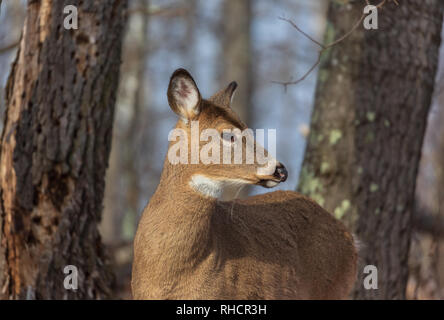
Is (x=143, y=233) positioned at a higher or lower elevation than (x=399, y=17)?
lower

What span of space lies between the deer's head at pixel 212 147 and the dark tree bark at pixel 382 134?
7.45ft

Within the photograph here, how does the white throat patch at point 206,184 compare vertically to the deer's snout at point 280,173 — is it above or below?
below

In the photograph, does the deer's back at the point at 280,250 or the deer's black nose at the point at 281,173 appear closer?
the deer's black nose at the point at 281,173

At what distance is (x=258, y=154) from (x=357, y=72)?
2.59m

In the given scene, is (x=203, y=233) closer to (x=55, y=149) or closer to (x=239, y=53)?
(x=55, y=149)

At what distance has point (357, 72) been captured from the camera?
5.80m

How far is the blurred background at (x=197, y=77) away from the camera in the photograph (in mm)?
8734

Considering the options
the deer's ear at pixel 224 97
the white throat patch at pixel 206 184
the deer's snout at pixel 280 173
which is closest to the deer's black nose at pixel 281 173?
the deer's snout at pixel 280 173

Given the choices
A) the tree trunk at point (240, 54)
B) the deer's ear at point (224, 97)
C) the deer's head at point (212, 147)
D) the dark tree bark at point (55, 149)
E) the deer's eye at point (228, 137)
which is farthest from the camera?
the tree trunk at point (240, 54)

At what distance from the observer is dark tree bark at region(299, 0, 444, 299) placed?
5.68 metres

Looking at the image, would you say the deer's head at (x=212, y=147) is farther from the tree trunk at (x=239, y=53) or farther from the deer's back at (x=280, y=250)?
the tree trunk at (x=239, y=53)

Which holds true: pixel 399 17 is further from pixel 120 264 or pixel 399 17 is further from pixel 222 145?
pixel 120 264

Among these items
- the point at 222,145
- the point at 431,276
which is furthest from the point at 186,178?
the point at 431,276

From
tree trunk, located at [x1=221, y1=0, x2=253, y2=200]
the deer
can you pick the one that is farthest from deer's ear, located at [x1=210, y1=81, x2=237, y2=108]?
tree trunk, located at [x1=221, y1=0, x2=253, y2=200]
